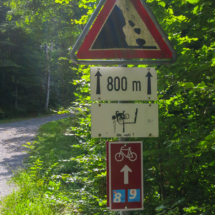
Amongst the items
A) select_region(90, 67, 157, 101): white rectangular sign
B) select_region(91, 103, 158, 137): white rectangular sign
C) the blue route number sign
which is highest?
select_region(90, 67, 157, 101): white rectangular sign

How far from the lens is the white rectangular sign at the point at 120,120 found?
1.71 m

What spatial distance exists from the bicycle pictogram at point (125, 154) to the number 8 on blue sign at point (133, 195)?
0.69 ft

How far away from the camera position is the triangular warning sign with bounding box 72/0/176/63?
178 centimetres

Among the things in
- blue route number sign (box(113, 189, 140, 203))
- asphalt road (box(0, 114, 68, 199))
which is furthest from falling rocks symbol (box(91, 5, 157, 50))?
asphalt road (box(0, 114, 68, 199))

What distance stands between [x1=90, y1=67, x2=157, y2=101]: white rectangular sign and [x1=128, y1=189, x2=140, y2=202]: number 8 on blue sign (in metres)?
0.61

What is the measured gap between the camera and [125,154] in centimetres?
177

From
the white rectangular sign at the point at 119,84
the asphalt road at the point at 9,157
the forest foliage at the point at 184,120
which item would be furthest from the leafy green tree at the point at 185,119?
the asphalt road at the point at 9,157

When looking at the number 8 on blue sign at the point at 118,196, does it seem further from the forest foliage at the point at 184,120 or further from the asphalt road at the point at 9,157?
the asphalt road at the point at 9,157

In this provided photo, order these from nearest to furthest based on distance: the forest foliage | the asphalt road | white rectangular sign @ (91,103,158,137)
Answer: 1. white rectangular sign @ (91,103,158,137)
2. the forest foliage
3. the asphalt road

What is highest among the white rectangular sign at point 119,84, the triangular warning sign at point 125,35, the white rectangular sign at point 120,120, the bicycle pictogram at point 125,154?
the triangular warning sign at point 125,35

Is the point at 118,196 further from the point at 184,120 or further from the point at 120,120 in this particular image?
the point at 184,120

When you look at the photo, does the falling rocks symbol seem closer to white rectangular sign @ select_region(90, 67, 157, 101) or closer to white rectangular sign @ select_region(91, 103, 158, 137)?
white rectangular sign @ select_region(90, 67, 157, 101)

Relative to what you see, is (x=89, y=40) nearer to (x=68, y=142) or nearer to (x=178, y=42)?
(x=178, y=42)

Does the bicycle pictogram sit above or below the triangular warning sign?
below
